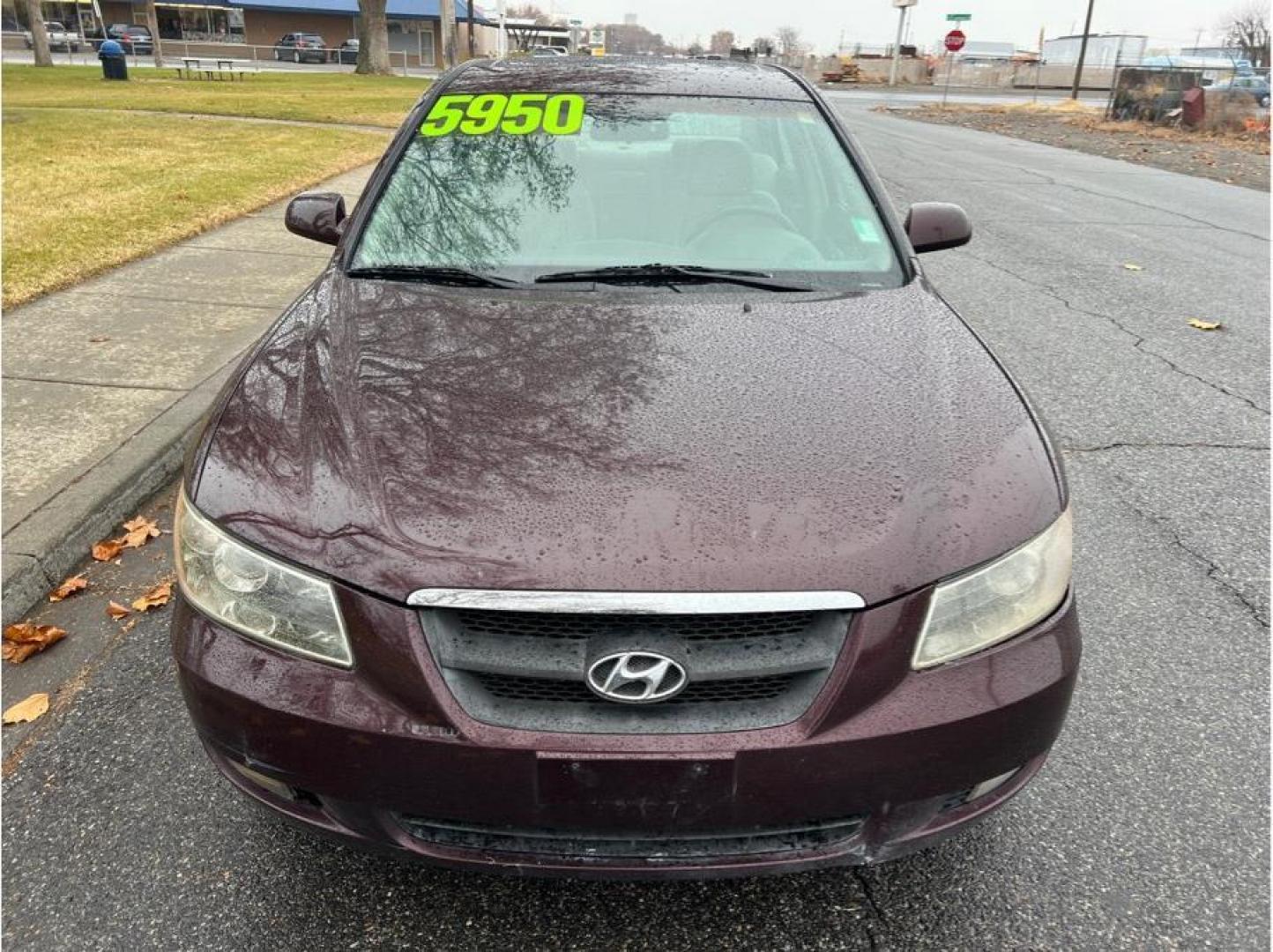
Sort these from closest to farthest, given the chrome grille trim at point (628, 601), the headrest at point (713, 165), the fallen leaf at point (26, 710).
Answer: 1. the chrome grille trim at point (628, 601)
2. the fallen leaf at point (26, 710)
3. the headrest at point (713, 165)

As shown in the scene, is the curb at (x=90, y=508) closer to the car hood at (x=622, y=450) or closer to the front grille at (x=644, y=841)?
→ the car hood at (x=622, y=450)

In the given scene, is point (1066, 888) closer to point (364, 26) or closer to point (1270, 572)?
point (1270, 572)

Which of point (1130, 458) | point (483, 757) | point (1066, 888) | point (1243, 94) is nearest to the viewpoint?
point (483, 757)

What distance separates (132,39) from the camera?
53.9 metres

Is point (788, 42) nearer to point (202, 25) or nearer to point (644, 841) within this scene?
point (202, 25)

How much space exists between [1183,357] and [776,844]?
5.07 m

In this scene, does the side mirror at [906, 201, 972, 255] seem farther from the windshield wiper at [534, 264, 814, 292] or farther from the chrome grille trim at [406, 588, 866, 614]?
the chrome grille trim at [406, 588, 866, 614]

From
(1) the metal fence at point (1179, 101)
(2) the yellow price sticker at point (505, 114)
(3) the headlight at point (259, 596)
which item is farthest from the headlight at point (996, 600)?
(1) the metal fence at point (1179, 101)

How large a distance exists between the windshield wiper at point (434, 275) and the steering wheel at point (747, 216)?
63cm

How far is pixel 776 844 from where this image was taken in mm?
1707

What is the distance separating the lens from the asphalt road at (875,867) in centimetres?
193

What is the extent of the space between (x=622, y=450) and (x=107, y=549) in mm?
2381

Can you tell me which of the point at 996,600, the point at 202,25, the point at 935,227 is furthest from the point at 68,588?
the point at 202,25

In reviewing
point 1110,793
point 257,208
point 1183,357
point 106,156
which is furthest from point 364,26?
point 1110,793
